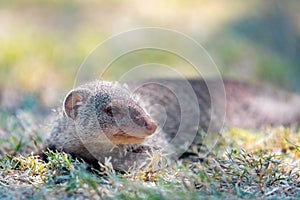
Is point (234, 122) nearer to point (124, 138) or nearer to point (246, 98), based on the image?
point (246, 98)

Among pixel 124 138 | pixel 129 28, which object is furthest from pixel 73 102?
pixel 129 28

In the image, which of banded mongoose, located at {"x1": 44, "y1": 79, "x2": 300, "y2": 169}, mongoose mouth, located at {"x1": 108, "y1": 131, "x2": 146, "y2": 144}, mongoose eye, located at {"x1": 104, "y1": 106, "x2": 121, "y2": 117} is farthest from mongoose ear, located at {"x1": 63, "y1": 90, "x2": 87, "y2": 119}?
mongoose mouth, located at {"x1": 108, "y1": 131, "x2": 146, "y2": 144}

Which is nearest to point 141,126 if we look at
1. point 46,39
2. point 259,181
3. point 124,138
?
point 124,138

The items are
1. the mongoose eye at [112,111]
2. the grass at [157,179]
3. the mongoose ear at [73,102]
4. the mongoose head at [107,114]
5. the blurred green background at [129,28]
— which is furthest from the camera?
the blurred green background at [129,28]

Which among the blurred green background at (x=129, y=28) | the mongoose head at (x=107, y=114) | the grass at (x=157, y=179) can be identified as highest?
the blurred green background at (x=129, y=28)

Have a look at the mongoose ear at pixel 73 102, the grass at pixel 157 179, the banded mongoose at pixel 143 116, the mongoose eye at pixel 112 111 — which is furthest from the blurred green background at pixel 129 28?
the grass at pixel 157 179

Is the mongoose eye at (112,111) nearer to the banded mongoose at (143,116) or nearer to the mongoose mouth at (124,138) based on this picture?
the banded mongoose at (143,116)

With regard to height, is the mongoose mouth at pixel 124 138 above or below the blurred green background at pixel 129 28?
below
